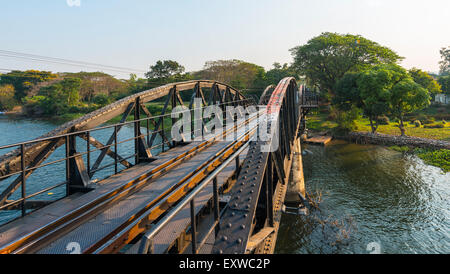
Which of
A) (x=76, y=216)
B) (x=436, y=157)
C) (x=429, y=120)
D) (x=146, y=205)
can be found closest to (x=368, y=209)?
(x=436, y=157)

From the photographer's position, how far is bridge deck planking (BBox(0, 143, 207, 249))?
13.3 feet

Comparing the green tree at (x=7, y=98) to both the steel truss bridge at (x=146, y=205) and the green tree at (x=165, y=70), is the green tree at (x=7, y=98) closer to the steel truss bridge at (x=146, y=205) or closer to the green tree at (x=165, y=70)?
the green tree at (x=165, y=70)

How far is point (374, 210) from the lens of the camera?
15.2m

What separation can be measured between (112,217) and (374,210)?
49.7 feet

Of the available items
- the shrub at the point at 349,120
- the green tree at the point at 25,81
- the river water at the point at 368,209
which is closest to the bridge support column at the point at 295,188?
the river water at the point at 368,209

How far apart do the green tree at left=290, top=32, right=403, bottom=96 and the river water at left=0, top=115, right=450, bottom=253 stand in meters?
25.5

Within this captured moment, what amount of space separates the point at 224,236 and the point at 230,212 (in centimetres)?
33

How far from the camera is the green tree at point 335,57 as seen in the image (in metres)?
43.9

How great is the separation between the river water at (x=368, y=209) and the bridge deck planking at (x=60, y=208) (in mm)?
6498

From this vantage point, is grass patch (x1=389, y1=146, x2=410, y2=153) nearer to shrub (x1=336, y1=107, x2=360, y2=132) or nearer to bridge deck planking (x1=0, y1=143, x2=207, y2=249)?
shrub (x1=336, y1=107, x2=360, y2=132)

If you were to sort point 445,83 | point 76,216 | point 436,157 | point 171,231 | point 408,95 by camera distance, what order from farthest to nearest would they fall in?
point 445,83 → point 408,95 → point 436,157 → point 76,216 → point 171,231

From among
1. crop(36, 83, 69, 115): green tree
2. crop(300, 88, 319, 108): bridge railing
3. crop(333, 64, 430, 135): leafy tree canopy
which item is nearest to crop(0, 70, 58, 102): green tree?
crop(36, 83, 69, 115): green tree

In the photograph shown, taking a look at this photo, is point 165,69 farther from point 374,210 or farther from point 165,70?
point 374,210
